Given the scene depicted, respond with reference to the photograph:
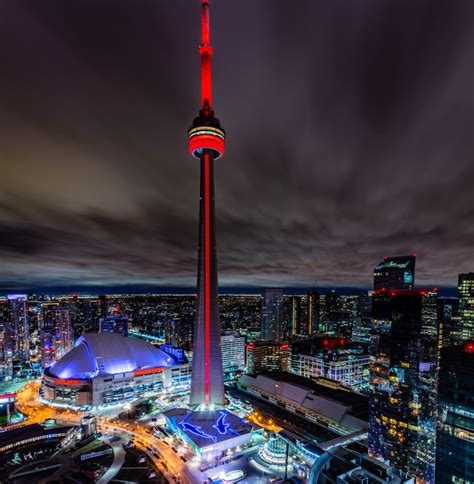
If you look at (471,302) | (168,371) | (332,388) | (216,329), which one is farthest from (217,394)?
(471,302)

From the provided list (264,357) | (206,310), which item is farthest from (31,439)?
(264,357)

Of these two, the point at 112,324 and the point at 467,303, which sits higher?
the point at 467,303

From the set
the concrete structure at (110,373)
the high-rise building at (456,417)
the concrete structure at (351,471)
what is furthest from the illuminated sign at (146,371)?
the high-rise building at (456,417)

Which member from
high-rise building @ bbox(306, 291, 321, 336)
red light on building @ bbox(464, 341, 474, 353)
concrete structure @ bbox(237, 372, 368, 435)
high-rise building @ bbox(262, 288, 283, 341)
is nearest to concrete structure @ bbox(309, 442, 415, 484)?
red light on building @ bbox(464, 341, 474, 353)

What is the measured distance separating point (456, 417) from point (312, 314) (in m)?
139

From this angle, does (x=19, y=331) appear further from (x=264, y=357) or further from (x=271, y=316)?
(x=271, y=316)

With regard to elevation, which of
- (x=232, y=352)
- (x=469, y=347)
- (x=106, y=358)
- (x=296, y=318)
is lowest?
(x=296, y=318)

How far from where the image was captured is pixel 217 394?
2283 inches

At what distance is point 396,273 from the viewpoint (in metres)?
113

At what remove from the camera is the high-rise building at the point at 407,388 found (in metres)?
38.6

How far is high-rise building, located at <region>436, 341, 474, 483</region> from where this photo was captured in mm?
29078

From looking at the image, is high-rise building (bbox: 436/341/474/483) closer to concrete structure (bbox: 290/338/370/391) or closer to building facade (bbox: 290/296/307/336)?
concrete structure (bbox: 290/338/370/391)

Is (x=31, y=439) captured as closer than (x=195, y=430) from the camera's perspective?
Yes

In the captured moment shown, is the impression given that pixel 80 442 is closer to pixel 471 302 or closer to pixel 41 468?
pixel 41 468
